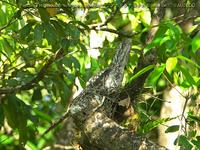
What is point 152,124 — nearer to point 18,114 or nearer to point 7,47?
point 7,47

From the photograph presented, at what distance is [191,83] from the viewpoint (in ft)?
6.48

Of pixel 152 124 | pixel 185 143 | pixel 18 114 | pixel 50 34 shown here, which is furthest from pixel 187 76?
pixel 18 114

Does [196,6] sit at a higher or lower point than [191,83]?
higher

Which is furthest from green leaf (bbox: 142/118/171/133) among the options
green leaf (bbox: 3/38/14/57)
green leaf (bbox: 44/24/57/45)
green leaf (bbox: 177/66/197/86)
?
green leaf (bbox: 3/38/14/57)

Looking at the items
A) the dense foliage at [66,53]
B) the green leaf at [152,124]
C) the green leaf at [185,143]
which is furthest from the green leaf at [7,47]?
the green leaf at [185,143]

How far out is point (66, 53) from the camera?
319 centimetres

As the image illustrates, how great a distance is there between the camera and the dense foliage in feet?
7.04

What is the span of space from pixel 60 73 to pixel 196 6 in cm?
118

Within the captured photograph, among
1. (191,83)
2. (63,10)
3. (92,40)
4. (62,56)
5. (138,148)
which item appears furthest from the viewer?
(92,40)

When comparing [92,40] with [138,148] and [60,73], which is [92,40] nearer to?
[60,73]

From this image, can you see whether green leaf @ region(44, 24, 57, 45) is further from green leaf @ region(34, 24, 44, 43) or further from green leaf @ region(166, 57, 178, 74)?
green leaf @ region(166, 57, 178, 74)

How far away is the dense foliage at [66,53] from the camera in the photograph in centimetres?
215

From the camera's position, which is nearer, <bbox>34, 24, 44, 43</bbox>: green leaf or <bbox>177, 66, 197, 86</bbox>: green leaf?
<bbox>177, 66, 197, 86</bbox>: green leaf

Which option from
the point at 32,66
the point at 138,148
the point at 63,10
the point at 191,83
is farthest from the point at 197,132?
the point at 32,66
